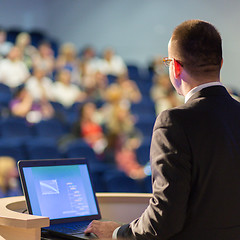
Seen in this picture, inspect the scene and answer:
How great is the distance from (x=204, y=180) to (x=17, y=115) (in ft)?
9.32

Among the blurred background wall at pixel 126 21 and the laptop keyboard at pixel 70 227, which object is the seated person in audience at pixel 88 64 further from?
the laptop keyboard at pixel 70 227

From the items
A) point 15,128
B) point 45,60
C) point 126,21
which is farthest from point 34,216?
point 126,21

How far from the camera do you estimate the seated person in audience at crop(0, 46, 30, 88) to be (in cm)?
397

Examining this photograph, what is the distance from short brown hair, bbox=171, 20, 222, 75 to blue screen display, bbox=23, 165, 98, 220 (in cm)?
44

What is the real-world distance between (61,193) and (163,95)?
12.0 ft

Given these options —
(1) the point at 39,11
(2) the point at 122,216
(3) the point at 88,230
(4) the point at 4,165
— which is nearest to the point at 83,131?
(4) the point at 4,165

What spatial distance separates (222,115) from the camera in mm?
799

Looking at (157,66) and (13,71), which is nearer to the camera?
(13,71)

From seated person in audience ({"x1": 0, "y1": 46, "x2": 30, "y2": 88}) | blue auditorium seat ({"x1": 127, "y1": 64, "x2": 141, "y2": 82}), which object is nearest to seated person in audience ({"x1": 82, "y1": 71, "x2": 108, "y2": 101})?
seated person in audience ({"x1": 0, "y1": 46, "x2": 30, "y2": 88})

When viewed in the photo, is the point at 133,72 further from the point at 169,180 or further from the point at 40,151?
the point at 169,180

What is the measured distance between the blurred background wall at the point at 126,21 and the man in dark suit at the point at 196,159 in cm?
412

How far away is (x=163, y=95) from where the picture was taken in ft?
15.3

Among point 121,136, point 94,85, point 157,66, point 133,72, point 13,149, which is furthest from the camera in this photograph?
point 157,66

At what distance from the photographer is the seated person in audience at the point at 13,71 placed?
13.0ft
